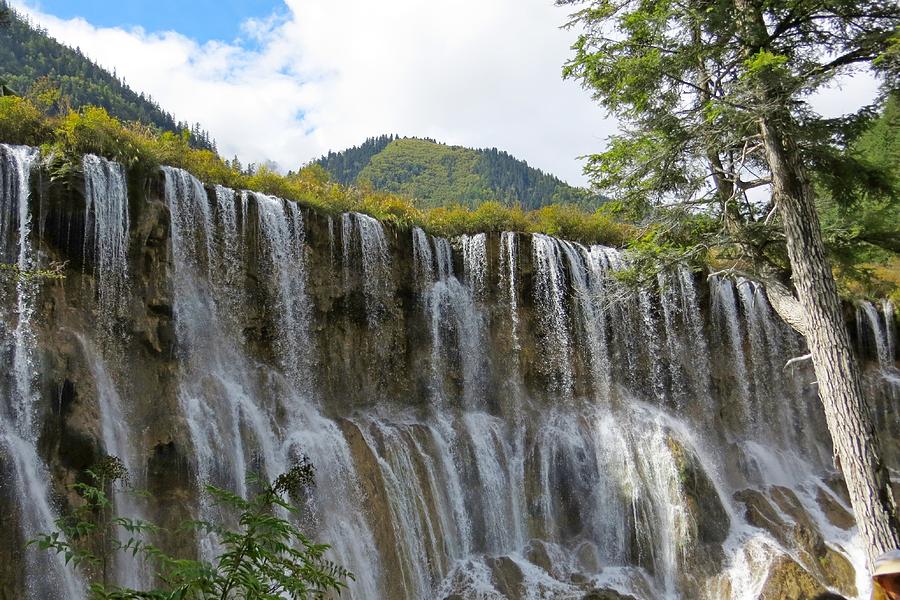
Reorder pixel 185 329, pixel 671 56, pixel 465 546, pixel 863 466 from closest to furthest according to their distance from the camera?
1. pixel 863 466
2. pixel 671 56
3. pixel 185 329
4. pixel 465 546

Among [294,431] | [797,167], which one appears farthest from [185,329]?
[797,167]

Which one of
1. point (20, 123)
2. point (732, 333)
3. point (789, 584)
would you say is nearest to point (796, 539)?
point (789, 584)

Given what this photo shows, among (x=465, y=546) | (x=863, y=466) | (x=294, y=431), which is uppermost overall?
(x=294, y=431)

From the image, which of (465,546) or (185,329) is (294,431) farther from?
(465,546)

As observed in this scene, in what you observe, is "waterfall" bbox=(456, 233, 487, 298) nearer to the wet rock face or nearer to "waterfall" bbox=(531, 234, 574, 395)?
"waterfall" bbox=(531, 234, 574, 395)

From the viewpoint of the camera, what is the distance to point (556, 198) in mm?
110062

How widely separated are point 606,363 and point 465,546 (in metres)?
7.21

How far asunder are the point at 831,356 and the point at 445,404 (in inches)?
395

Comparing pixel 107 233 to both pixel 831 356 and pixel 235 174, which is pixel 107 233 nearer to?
pixel 235 174

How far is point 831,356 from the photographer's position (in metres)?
6.69

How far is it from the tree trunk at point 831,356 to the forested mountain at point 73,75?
3140 inches

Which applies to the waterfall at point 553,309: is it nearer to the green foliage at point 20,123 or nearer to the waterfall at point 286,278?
the waterfall at point 286,278

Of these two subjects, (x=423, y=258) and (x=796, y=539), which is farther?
(x=423, y=258)

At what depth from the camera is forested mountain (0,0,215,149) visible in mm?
81938
